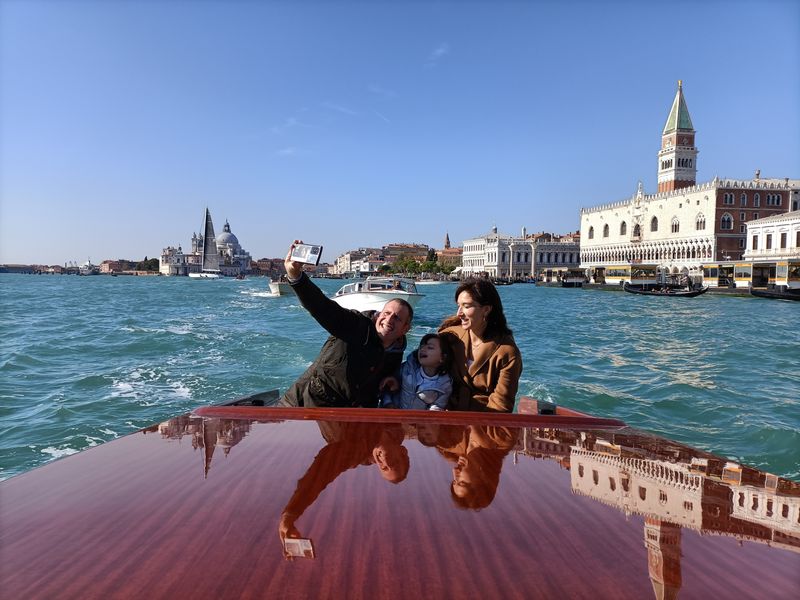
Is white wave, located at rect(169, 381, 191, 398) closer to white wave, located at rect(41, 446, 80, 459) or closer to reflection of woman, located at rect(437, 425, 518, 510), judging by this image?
white wave, located at rect(41, 446, 80, 459)

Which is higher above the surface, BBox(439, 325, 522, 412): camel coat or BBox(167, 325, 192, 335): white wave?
BBox(439, 325, 522, 412): camel coat

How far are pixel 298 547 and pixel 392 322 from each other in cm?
150

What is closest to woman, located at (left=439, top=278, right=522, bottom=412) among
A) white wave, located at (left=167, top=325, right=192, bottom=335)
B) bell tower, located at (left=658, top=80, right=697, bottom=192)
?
white wave, located at (left=167, top=325, right=192, bottom=335)

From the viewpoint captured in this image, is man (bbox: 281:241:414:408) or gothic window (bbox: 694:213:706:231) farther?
gothic window (bbox: 694:213:706:231)

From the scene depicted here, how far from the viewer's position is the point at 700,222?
50.7 meters

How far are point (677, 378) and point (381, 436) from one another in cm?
726

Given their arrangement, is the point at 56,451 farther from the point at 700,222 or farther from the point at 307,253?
the point at 700,222

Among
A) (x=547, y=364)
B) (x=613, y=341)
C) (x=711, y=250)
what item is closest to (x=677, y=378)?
(x=547, y=364)

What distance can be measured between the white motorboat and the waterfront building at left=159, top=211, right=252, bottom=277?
10472 cm

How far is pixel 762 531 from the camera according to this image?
1062 millimetres

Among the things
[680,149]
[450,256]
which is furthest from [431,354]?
[450,256]

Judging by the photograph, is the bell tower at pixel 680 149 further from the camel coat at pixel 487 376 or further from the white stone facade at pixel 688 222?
the camel coat at pixel 487 376

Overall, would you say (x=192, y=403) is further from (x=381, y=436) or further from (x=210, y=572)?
(x=210, y=572)

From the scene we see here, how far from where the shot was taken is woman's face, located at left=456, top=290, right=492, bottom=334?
7.95 feet
